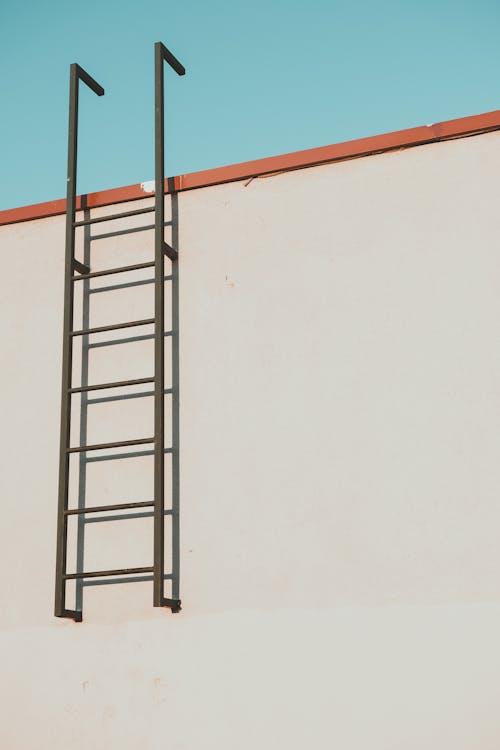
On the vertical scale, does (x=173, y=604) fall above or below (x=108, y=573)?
below

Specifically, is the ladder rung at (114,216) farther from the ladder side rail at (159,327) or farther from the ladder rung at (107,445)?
the ladder rung at (107,445)

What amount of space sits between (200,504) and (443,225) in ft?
6.44

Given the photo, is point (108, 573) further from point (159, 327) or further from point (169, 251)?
point (169, 251)

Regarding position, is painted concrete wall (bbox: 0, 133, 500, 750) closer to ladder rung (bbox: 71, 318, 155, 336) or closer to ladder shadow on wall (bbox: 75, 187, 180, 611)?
ladder shadow on wall (bbox: 75, 187, 180, 611)

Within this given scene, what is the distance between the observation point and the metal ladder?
461cm

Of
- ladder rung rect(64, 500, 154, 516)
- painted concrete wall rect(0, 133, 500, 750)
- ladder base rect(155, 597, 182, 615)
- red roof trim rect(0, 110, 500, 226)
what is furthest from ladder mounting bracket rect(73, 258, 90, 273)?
ladder base rect(155, 597, 182, 615)

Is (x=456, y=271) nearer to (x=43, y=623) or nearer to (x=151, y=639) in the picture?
(x=151, y=639)

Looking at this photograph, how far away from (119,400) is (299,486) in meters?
1.17

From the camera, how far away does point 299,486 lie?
4.62 metres

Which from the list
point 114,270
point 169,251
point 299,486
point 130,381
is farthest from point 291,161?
point 299,486

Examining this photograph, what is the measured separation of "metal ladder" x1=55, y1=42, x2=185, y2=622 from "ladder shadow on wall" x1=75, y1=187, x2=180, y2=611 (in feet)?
0.04

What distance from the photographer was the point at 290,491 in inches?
182

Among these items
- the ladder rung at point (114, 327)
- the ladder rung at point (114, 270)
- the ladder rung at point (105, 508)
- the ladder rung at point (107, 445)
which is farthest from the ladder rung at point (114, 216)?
the ladder rung at point (105, 508)

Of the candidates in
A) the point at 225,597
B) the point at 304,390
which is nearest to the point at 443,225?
the point at 304,390
